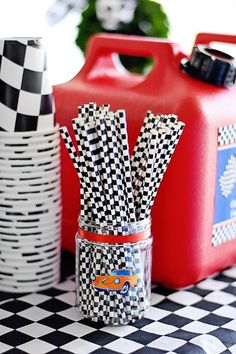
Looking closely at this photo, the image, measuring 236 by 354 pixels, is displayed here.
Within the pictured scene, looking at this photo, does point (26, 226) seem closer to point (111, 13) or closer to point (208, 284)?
point (208, 284)

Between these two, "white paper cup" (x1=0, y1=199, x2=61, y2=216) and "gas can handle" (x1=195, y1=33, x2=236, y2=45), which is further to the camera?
"gas can handle" (x1=195, y1=33, x2=236, y2=45)

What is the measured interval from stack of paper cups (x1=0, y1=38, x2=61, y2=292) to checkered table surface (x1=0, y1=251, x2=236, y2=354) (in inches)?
1.9

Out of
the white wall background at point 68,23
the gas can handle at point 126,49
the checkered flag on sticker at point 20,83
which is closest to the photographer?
the checkered flag on sticker at point 20,83

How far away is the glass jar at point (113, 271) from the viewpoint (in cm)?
97

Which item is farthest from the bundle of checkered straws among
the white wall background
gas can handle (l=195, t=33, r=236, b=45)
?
the white wall background

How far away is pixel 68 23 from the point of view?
6.63 ft

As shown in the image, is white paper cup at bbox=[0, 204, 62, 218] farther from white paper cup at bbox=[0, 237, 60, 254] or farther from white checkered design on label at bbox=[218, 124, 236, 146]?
white checkered design on label at bbox=[218, 124, 236, 146]

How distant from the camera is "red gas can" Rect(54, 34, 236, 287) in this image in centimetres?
107

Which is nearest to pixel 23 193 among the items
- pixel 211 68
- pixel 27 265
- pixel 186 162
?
pixel 27 265

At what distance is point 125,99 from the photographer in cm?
114

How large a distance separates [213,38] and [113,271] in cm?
49

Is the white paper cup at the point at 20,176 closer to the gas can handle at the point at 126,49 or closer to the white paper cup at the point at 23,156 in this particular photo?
the white paper cup at the point at 23,156

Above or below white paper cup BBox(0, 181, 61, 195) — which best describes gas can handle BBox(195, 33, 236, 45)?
above

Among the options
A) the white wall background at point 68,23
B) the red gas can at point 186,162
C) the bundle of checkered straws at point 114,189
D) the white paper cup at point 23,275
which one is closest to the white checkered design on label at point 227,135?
the red gas can at point 186,162
